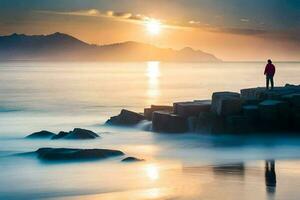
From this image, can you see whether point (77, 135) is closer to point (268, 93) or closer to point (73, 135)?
point (73, 135)

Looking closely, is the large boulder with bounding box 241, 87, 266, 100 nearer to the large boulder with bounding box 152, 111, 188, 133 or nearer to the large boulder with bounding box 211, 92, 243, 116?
the large boulder with bounding box 211, 92, 243, 116

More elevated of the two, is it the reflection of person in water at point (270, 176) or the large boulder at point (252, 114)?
the large boulder at point (252, 114)

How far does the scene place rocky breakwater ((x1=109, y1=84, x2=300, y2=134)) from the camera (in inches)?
1088

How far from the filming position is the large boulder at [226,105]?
27.6 m

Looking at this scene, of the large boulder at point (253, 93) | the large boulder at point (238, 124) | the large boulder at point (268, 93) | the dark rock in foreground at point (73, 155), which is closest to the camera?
the dark rock in foreground at point (73, 155)

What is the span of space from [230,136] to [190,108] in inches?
109

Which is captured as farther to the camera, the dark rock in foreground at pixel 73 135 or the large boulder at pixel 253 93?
the large boulder at pixel 253 93

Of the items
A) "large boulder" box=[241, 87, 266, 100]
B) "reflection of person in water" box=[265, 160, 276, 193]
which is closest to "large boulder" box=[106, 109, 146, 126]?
"large boulder" box=[241, 87, 266, 100]

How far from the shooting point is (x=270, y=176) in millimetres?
17844

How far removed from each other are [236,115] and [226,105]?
0.71 m

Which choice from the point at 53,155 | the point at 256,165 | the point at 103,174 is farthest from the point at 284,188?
the point at 53,155

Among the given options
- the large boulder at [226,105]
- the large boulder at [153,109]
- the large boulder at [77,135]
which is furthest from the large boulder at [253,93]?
the large boulder at [77,135]

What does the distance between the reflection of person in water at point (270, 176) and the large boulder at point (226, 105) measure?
6.72m

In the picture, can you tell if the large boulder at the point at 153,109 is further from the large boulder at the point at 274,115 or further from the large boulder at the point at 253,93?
the large boulder at the point at 274,115
